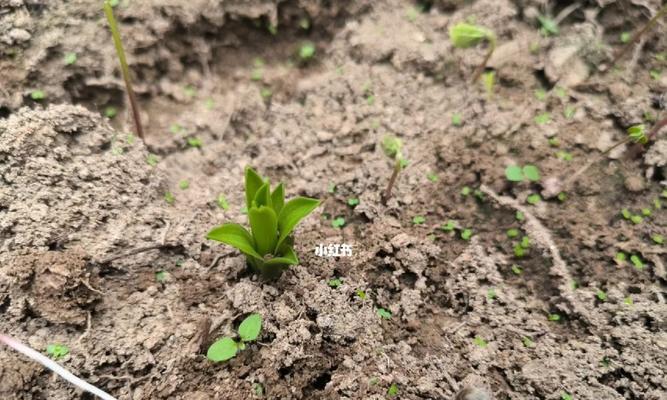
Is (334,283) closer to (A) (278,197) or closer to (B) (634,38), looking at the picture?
(A) (278,197)

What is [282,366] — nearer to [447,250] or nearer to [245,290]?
[245,290]

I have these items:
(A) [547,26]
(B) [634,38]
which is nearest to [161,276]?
(A) [547,26]

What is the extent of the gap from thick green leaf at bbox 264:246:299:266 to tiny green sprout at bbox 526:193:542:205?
1159 millimetres

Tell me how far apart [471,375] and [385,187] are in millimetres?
901

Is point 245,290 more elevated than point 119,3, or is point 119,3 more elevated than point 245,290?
point 119,3

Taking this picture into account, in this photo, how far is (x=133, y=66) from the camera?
229cm

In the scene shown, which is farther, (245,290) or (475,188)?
(475,188)

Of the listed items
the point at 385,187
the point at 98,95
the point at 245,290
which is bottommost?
the point at 245,290

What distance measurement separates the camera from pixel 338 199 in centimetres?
211

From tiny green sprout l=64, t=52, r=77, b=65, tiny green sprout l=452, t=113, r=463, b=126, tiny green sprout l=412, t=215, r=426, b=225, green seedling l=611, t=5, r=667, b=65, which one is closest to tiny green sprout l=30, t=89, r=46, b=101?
tiny green sprout l=64, t=52, r=77, b=65

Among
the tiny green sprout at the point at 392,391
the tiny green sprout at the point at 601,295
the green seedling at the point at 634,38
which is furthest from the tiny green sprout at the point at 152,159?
the green seedling at the point at 634,38

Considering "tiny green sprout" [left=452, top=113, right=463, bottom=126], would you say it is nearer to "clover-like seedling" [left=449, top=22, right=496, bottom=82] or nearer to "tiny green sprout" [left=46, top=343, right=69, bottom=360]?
"clover-like seedling" [left=449, top=22, right=496, bottom=82]

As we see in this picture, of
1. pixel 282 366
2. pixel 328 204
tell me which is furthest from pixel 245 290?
pixel 328 204

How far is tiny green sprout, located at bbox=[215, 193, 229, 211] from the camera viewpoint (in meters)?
2.07
